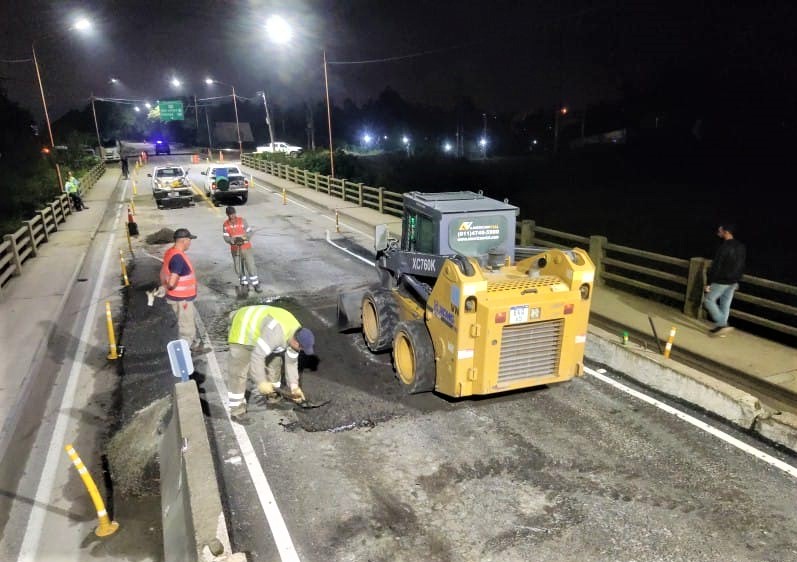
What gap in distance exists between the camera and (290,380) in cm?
680

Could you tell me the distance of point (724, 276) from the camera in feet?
26.7

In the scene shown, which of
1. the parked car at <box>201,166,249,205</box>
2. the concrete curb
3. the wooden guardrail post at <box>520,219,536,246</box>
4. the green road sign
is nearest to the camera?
the concrete curb

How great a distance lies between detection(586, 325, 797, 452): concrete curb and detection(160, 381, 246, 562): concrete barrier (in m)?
5.45

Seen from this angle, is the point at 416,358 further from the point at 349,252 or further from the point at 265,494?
the point at 349,252

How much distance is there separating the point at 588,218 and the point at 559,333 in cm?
2892

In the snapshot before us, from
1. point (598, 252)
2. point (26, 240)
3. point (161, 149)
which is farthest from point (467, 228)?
point (161, 149)

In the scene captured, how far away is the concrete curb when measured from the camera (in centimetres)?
592

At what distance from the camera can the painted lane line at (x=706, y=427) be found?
5551 millimetres

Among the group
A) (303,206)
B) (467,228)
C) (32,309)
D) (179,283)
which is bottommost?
(303,206)

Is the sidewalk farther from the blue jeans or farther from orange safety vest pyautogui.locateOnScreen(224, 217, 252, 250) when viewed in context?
orange safety vest pyautogui.locateOnScreen(224, 217, 252, 250)

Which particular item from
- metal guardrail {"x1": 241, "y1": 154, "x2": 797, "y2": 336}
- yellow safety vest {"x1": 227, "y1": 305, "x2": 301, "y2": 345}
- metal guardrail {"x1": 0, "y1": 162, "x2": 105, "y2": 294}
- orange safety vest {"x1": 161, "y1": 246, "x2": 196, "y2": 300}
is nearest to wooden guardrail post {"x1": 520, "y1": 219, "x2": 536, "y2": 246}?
metal guardrail {"x1": 241, "y1": 154, "x2": 797, "y2": 336}

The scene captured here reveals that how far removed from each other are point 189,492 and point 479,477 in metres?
2.68

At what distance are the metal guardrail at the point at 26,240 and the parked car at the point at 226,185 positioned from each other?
21.9 feet

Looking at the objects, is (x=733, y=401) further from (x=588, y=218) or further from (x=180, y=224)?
(x=588, y=218)
